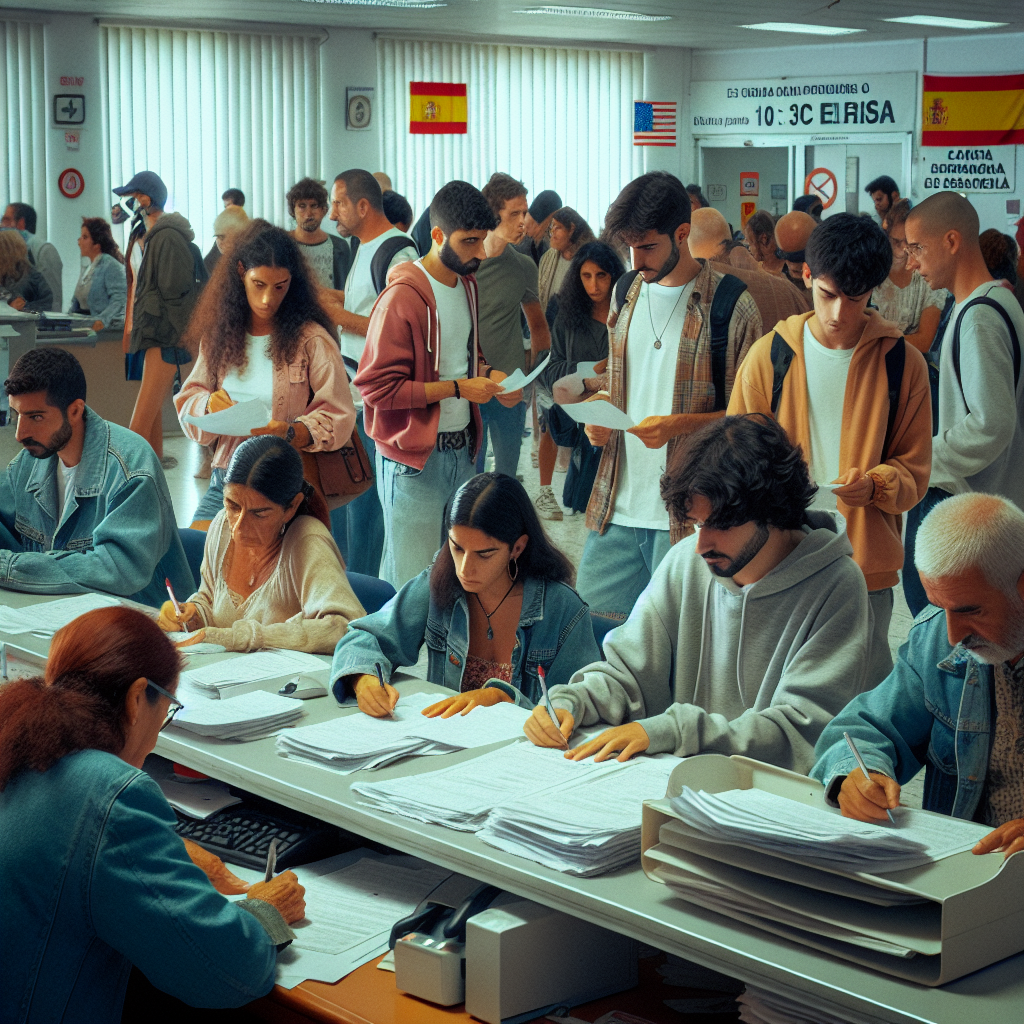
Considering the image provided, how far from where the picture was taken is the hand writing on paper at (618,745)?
7.86 feet

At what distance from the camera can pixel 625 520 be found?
3.86 metres

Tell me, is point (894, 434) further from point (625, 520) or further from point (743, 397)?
point (625, 520)

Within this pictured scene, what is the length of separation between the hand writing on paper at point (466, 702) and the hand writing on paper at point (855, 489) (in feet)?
3.30

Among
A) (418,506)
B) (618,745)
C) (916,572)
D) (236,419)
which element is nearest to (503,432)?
(418,506)

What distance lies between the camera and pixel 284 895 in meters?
2.29

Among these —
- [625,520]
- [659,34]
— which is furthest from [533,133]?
[625,520]

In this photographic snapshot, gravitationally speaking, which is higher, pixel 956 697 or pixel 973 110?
pixel 973 110

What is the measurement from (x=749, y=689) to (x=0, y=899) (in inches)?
57.6

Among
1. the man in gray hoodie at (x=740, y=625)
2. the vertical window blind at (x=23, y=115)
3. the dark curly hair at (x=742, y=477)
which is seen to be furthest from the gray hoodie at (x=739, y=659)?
the vertical window blind at (x=23, y=115)

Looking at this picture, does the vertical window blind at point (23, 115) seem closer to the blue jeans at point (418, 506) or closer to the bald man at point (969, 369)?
the blue jeans at point (418, 506)

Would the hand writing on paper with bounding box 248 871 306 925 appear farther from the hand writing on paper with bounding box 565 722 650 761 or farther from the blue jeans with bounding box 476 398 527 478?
the blue jeans with bounding box 476 398 527 478

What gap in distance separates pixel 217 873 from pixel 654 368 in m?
1.99

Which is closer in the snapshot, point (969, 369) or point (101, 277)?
point (969, 369)

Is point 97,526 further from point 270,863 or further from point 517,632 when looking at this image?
point 270,863
